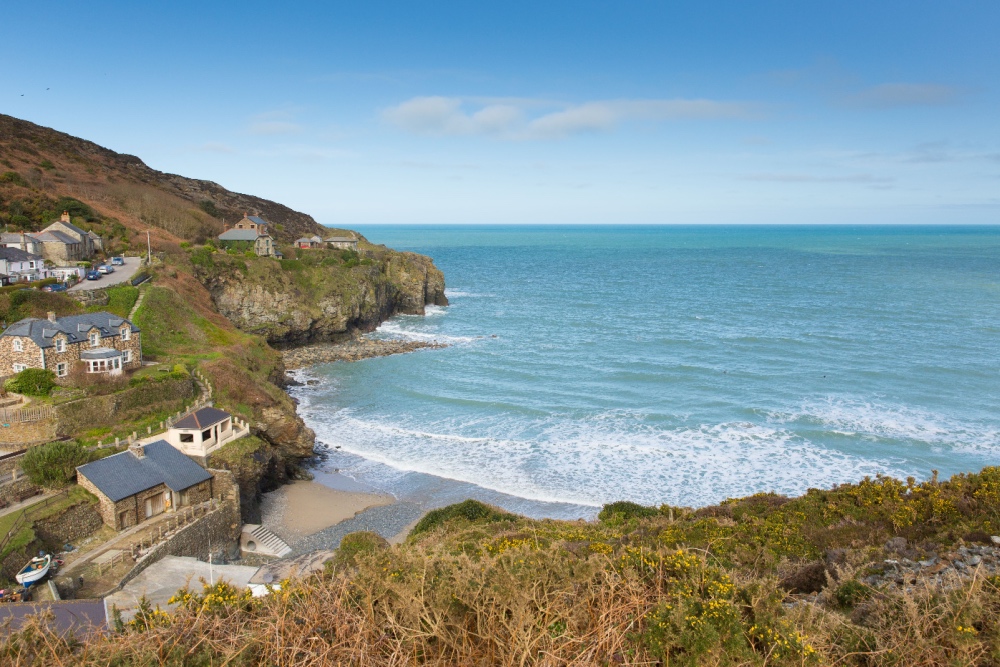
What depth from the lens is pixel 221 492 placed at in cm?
2481

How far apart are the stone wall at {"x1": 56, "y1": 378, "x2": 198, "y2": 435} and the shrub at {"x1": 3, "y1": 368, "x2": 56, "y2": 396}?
229 centimetres

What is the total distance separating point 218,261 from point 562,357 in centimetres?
3448

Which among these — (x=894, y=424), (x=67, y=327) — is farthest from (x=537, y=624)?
(x=894, y=424)

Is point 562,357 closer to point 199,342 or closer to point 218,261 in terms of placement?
point 199,342

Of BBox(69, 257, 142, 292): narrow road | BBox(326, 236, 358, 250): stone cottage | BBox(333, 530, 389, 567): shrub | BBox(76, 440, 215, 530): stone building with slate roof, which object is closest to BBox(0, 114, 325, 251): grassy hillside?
BBox(69, 257, 142, 292): narrow road

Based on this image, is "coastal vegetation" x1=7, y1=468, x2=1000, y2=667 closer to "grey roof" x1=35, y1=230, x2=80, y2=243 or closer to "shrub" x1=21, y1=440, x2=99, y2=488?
"shrub" x1=21, y1=440, x2=99, y2=488

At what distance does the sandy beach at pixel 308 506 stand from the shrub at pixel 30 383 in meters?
10.8

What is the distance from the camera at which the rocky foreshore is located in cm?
5225

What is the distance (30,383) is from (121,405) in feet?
12.9

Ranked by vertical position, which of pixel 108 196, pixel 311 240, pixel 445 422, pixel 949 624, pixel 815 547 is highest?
pixel 108 196

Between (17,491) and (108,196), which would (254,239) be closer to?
(108,196)

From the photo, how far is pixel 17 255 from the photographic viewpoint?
142ft

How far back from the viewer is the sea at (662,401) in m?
29.5

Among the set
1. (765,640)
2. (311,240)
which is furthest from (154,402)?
(311,240)
